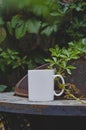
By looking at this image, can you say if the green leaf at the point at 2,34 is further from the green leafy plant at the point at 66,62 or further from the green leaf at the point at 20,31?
the green leafy plant at the point at 66,62

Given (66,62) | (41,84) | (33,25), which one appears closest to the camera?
(41,84)

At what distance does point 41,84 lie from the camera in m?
1.40

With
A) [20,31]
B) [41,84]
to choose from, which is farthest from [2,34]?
[41,84]

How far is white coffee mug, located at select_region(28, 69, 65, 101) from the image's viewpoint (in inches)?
55.3

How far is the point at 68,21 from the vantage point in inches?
105

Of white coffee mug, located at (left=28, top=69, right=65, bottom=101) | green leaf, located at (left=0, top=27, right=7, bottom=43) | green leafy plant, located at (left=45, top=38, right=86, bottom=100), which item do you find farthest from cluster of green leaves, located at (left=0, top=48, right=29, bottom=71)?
white coffee mug, located at (left=28, top=69, right=65, bottom=101)

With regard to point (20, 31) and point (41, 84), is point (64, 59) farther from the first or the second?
point (20, 31)

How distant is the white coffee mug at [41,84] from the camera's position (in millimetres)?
1404

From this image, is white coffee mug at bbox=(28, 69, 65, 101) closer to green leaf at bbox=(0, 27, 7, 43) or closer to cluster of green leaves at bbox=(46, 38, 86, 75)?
cluster of green leaves at bbox=(46, 38, 86, 75)

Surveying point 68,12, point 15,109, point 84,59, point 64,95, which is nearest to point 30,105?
point 15,109

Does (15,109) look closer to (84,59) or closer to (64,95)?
(64,95)

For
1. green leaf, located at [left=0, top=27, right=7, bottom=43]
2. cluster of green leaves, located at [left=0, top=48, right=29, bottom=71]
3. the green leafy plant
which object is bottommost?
the green leafy plant

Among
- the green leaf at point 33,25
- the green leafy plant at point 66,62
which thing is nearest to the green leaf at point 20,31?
the green leaf at point 33,25

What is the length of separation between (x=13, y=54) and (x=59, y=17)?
36 centimetres
